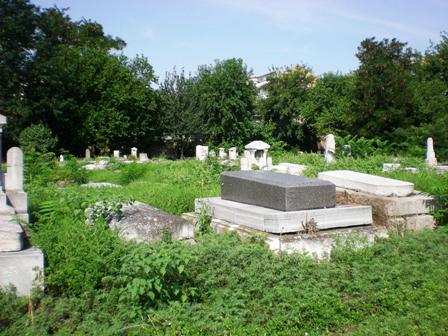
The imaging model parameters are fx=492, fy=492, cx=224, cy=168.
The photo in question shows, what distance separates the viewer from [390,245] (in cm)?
650

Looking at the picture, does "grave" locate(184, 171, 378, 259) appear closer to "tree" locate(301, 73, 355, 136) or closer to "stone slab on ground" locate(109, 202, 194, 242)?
"stone slab on ground" locate(109, 202, 194, 242)

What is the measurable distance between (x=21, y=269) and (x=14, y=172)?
2828 millimetres

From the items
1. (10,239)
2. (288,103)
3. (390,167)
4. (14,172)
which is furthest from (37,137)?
(10,239)

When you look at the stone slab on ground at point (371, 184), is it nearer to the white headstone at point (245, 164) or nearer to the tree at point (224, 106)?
the white headstone at point (245, 164)

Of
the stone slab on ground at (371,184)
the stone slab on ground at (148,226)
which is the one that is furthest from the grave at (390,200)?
the stone slab on ground at (148,226)

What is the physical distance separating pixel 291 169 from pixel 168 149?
30.0 metres

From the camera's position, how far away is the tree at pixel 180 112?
39500mm

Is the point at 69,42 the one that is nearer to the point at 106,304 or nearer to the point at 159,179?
the point at 159,179

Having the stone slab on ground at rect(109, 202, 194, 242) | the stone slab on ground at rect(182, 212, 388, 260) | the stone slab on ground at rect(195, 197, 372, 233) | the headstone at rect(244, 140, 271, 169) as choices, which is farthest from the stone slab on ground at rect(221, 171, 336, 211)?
the headstone at rect(244, 140, 271, 169)

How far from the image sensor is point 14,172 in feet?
23.9

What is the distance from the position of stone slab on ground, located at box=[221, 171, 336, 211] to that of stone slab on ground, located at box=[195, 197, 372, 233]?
109 mm

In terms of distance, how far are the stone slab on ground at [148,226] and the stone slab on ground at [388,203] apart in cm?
289

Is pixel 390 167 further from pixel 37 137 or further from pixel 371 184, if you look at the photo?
pixel 37 137

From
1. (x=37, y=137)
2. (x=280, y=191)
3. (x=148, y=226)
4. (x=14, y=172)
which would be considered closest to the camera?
(x=148, y=226)
